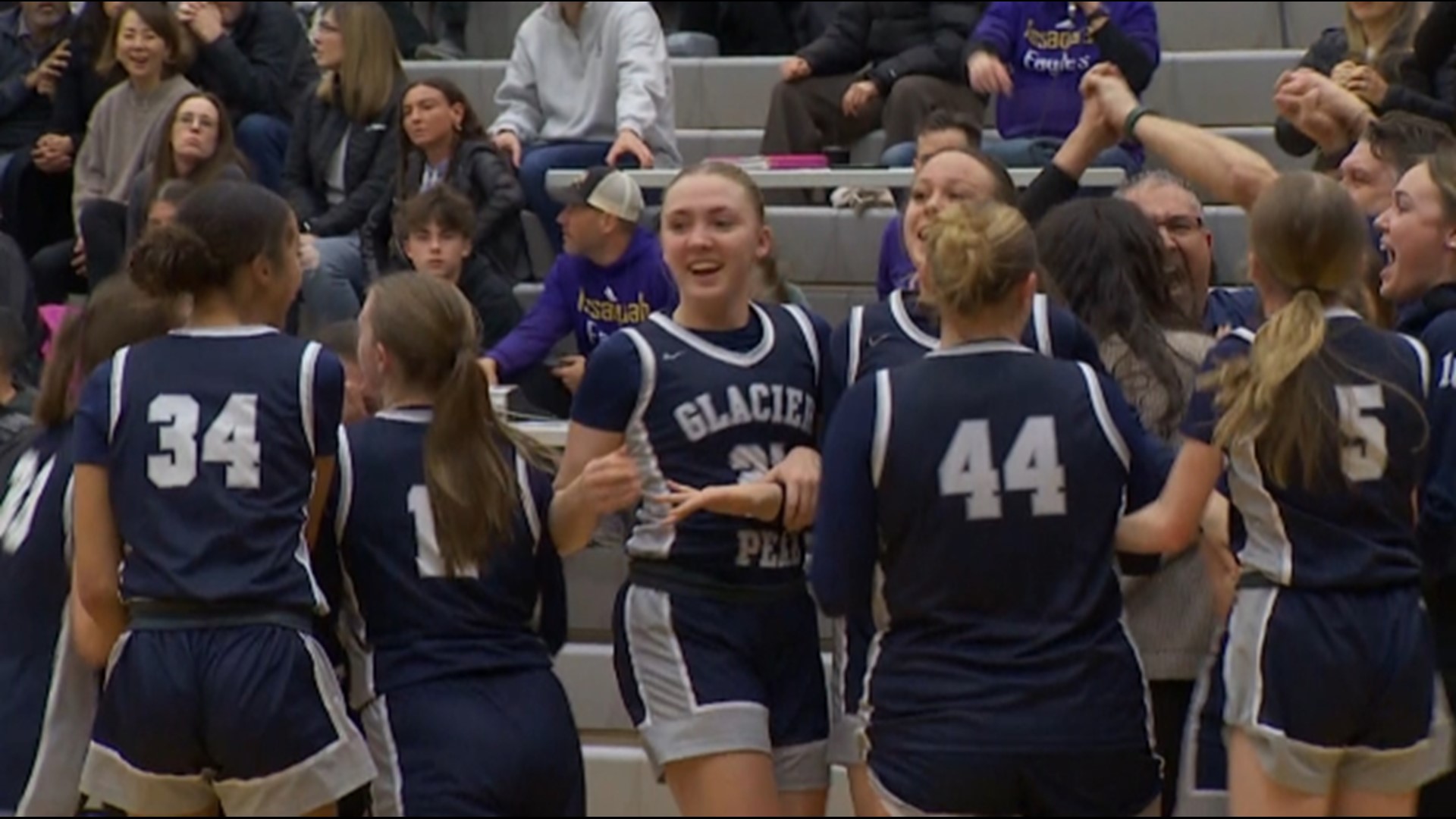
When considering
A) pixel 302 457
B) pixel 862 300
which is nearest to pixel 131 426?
pixel 302 457

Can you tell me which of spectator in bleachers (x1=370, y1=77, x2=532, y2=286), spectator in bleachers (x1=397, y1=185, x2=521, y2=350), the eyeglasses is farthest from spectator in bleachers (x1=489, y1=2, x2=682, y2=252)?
the eyeglasses

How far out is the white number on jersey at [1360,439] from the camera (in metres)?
4.02

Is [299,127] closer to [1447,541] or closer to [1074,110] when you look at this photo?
[1074,110]

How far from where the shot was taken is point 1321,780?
4.03 metres

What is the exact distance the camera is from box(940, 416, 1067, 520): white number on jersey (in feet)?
12.8

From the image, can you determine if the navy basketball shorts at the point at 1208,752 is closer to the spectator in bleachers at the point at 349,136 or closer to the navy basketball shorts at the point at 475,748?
the navy basketball shorts at the point at 475,748

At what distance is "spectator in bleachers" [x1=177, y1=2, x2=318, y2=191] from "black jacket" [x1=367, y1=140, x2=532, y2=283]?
1.02 metres

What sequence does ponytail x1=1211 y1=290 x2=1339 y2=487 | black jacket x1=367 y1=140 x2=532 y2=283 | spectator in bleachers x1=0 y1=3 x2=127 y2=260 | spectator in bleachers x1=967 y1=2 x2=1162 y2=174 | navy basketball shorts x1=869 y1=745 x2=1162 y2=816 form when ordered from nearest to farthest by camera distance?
navy basketball shorts x1=869 y1=745 x2=1162 y2=816
ponytail x1=1211 y1=290 x2=1339 y2=487
black jacket x1=367 y1=140 x2=532 y2=283
spectator in bleachers x1=967 y1=2 x2=1162 y2=174
spectator in bleachers x1=0 y1=3 x2=127 y2=260

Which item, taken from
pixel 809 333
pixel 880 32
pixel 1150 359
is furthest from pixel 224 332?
pixel 880 32

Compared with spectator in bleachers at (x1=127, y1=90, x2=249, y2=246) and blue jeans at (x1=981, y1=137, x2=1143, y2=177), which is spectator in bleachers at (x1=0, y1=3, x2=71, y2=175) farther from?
blue jeans at (x1=981, y1=137, x2=1143, y2=177)

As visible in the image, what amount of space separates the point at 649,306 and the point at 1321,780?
394cm

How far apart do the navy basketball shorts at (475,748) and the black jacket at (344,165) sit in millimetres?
4532

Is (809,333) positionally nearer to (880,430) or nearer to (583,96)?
(880,430)

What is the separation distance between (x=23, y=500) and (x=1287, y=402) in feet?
7.72
